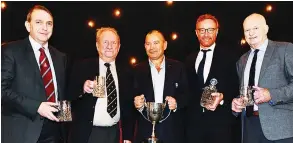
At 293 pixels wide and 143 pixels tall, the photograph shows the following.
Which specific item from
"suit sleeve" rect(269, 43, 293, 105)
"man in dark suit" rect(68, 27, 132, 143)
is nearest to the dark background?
"man in dark suit" rect(68, 27, 132, 143)

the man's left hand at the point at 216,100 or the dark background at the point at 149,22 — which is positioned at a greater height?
the dark background at the point at 149,22

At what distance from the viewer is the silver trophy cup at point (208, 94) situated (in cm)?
335

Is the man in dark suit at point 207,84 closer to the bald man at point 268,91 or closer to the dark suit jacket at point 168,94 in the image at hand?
the dark suit jacket at point 168,94

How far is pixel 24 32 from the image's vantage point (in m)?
4.73

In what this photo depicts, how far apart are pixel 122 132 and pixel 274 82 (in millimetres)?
1372

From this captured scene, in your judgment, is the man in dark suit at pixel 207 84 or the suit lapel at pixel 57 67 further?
the man in dark suit at pixel 207 84

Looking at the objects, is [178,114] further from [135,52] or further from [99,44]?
[135,52]

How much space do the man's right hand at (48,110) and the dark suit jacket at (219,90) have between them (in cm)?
131

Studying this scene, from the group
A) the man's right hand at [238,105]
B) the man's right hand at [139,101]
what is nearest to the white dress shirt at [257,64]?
the man's right hand at [238,105]

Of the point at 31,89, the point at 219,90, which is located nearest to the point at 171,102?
the point at 219,90

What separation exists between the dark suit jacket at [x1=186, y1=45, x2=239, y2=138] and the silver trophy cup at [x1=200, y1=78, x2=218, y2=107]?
0.23 m

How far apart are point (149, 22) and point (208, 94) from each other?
195cm

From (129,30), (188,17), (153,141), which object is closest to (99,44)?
(153,141)

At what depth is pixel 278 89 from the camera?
3.07 m
